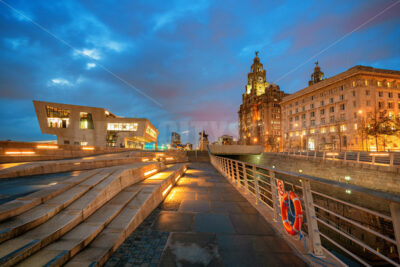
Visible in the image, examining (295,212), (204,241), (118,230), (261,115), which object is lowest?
(204,241)

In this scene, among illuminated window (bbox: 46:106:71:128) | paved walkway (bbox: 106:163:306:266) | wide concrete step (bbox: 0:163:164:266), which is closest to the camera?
Answer: wide concrete step (bbox: 0:163:164:266)

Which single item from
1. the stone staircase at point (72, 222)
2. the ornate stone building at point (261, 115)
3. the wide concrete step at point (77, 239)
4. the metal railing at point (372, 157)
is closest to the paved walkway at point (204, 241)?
the stone staircase at point (72, 222)

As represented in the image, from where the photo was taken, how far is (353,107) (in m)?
45.0

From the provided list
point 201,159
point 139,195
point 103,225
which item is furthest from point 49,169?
point 201,159

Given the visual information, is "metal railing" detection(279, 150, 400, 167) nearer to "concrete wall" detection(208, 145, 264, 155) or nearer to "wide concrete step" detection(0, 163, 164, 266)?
"wide concrete step" detection(0, 163, 164, 266)

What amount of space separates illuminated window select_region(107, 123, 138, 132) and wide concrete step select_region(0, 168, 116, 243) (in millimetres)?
55541

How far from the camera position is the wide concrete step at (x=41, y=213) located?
2.78 meters

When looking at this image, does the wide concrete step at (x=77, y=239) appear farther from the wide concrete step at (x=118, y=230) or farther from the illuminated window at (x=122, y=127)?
Answer: the illuminated window at (x=122, y=127)

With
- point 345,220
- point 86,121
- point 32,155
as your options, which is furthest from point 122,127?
point 345,220

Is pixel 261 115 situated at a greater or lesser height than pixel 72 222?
greater

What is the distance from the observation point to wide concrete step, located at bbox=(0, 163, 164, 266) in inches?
95.7

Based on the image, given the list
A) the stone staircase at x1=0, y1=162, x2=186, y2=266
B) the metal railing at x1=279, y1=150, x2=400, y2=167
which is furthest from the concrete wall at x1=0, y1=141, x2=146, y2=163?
the metal railing at x1=279, y1=150, x2=400, y2=167

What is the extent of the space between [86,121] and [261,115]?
258ft

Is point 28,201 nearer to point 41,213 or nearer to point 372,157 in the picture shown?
point 41,213
